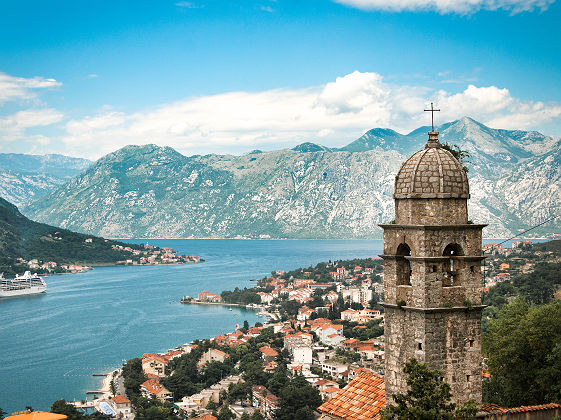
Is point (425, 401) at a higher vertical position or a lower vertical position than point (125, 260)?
higher

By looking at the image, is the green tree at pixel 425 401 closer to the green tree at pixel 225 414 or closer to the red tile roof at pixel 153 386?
the green tree at pixel 225 414

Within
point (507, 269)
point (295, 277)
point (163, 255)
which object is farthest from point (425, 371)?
point (163, 255)

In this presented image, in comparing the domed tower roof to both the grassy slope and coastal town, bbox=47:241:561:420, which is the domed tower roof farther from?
the grassy slope

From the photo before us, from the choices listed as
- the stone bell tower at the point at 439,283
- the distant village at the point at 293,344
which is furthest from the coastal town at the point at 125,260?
the stone bell tower at the point at 439,283

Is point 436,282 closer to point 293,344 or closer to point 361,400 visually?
point 361,400

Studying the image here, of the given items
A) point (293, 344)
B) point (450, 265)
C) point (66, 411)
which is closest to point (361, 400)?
point (450, 265)

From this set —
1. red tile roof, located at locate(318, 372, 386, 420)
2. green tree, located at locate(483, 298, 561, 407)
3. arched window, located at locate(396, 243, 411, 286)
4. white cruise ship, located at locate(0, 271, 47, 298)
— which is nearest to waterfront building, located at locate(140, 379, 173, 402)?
A: green tree, located at locate(483, 298, 561, 407)

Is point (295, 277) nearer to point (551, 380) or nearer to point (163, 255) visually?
point (163, 255)
